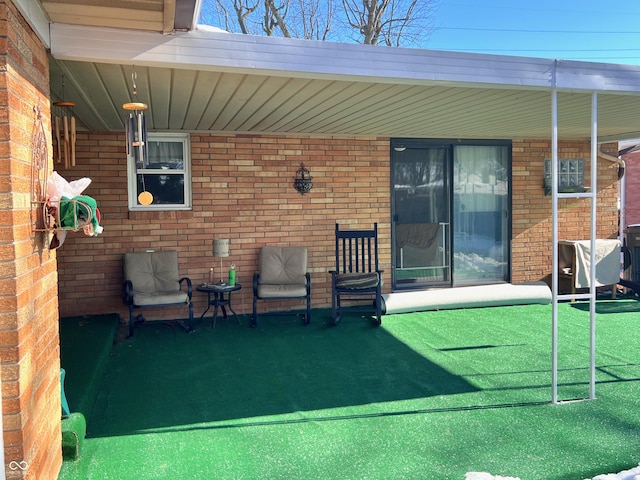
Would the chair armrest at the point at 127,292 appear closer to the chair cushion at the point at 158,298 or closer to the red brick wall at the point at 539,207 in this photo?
the chair cushion at the point at 158,298

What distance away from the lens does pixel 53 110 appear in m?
4.62

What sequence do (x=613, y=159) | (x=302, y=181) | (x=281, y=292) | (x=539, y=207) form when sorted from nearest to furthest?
(x=281, y=292) → (x=302, y=181) → (x=539, y=207) → (x=613, y=159)

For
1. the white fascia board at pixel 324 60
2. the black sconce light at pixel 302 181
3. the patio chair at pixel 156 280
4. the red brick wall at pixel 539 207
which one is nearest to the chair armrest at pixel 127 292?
the patio chair at pixel 156 280

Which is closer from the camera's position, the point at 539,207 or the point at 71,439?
the point at 71,439

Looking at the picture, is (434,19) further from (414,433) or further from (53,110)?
(414,433)

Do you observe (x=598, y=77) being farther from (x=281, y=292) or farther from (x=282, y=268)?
(x=282, y=268)

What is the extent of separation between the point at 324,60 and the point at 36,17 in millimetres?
1545

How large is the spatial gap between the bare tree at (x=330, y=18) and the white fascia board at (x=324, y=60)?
9.79 meters

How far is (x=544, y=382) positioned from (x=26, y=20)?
4.05m

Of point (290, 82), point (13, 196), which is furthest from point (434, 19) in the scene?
point (13, 196)

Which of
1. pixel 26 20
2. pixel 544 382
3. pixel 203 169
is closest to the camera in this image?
pixel 26 20

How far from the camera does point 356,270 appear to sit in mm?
6684

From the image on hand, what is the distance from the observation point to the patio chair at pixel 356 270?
20.0 feet

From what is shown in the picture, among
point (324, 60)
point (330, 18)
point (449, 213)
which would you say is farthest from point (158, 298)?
point (330, 18)
